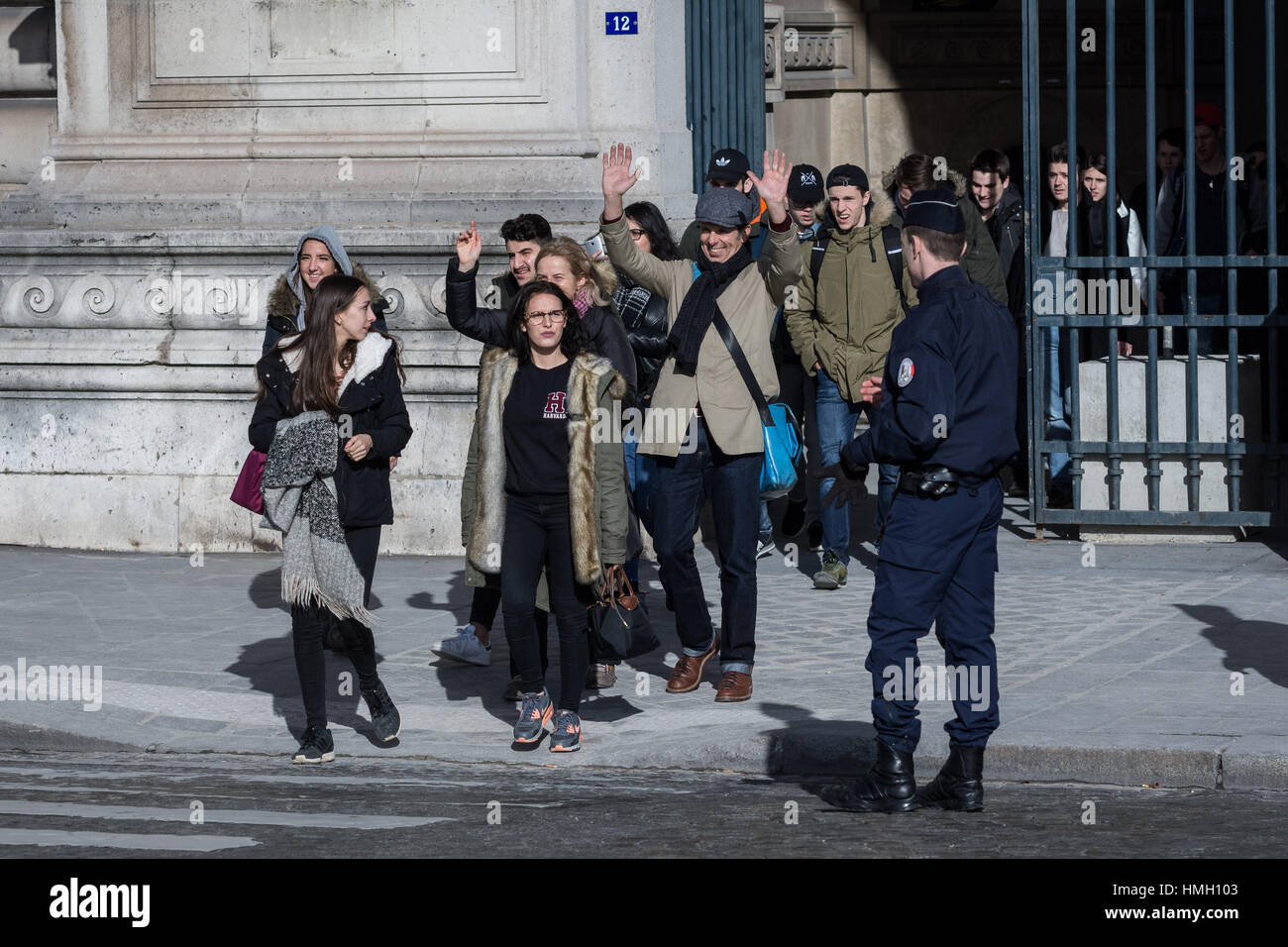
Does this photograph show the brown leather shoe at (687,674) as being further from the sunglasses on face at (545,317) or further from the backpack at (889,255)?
the backpack at (889,255)

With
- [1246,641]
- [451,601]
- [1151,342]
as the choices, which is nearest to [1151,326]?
[1151,342]

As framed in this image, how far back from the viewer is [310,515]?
290 inches

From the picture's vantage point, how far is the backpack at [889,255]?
10195 mm

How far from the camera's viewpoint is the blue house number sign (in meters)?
11.9

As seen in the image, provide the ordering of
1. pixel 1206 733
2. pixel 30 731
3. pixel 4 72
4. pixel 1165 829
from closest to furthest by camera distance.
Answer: pixel 1165 829 < pixel 1206 733 < pixel 30 731 < pixel 4 72

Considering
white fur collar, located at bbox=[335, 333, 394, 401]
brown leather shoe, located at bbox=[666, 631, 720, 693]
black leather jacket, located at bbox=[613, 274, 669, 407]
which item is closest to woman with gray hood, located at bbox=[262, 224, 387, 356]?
white fur collar, located at bbox=[335, 333, 394, 401]

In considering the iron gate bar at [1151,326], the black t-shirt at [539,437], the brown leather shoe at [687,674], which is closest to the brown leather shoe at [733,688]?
the brown leather shoe at [687,674]

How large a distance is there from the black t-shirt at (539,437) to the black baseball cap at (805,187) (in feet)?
11.8

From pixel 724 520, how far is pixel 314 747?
181 centimetres

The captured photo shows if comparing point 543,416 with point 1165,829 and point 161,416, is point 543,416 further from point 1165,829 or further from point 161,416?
point 161,416

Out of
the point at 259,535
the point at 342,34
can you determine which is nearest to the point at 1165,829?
the point at 259,535

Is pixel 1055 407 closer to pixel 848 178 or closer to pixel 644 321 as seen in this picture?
pixel 848 178

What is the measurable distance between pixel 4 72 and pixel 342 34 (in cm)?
256
